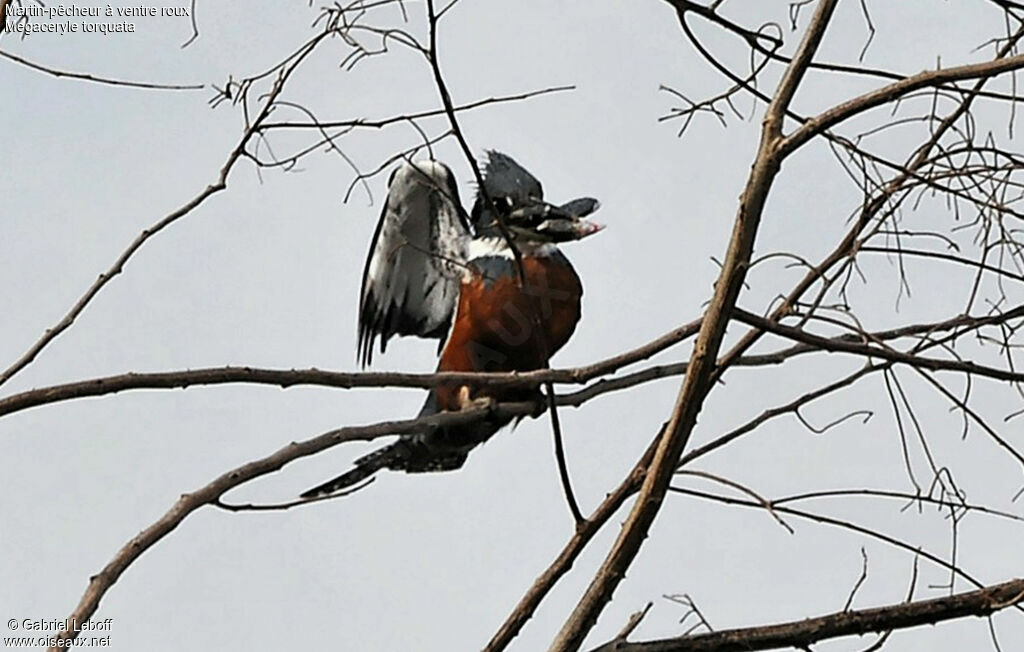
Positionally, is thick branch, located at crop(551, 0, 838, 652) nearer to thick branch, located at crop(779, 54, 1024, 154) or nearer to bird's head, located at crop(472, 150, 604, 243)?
thick branch, located at crop(779, 54, 1024, 154)

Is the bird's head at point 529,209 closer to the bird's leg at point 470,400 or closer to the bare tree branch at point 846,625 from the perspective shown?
the bird's leg at point 470,400

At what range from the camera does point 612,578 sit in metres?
1.99

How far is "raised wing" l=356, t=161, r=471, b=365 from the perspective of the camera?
4.54m

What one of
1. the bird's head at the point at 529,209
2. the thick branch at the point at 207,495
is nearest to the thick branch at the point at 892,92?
the thick branch at the point at 207,495

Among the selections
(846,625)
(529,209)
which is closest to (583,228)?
(529,209)

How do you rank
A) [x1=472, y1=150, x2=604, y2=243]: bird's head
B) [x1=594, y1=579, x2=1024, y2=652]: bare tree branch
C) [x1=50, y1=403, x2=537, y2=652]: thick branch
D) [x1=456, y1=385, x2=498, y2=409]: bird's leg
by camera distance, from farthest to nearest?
[x1=472, y1=150, x2=604, y2=243]: bird's head → [x1=456, y1=385, x2=498, y2=409]: bird's leg → [x1=594, y1=579, x2=1024, y2=652]: bare tree branch → [x1=50, y1=403, x2=537, y2=652]: thick branch

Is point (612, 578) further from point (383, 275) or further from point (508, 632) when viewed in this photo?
point (383, 275)

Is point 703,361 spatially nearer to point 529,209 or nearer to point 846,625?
point 846,625

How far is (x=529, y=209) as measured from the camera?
4.46 metres

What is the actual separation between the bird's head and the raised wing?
0.12m

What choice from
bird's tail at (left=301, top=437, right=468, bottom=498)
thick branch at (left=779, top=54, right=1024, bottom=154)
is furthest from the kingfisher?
thick branch at (left=779, top=54, right=1024, bottom=154)

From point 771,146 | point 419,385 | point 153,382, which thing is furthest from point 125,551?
point 771,146

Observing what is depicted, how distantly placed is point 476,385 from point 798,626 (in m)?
0.56

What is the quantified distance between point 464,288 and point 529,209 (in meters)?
0.30
